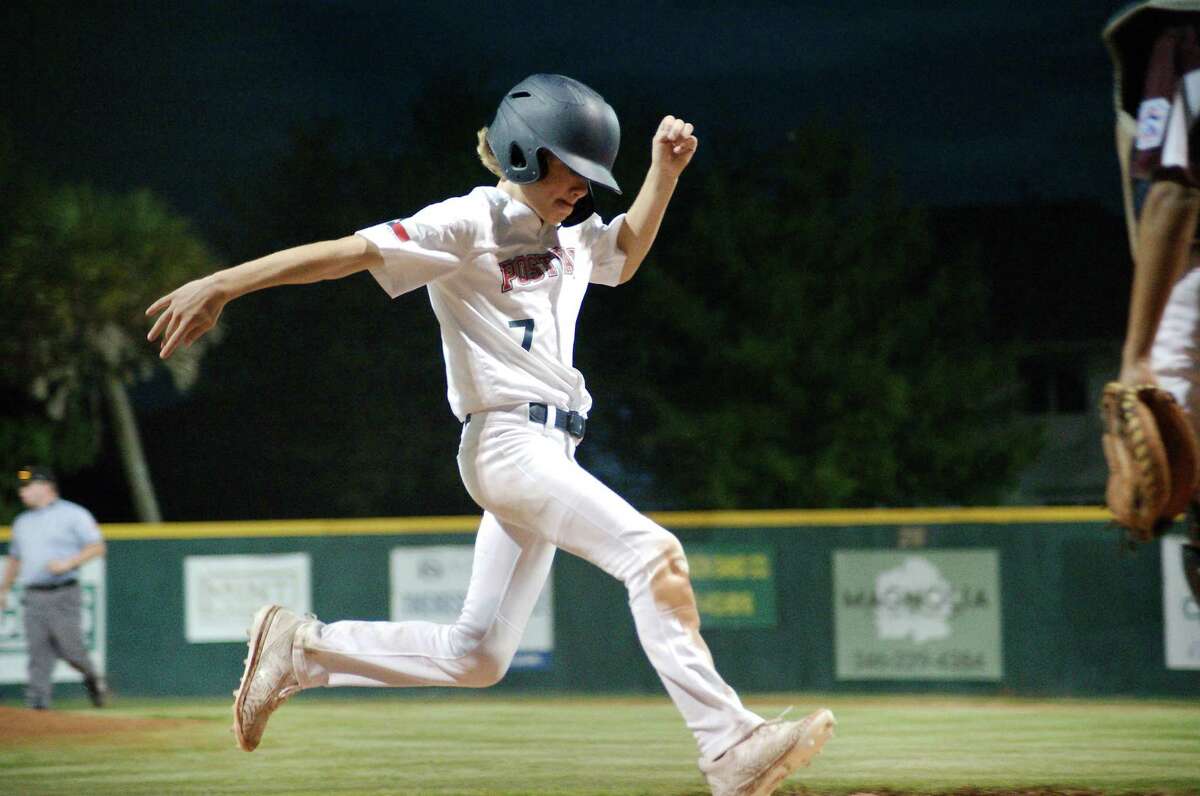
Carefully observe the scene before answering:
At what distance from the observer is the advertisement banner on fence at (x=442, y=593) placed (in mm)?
11977

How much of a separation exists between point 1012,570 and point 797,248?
27123mm

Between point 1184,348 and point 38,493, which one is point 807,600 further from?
point 1184,348

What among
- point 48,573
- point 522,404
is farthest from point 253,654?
point 48,573

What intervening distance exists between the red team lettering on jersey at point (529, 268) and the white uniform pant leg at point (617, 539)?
1.25 feet

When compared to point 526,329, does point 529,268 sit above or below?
above

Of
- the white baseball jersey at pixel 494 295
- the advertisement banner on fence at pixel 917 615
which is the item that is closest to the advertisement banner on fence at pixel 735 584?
the advertisement banner on fence at pixel 917 615

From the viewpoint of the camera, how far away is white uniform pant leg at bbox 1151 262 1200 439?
354 centimetres

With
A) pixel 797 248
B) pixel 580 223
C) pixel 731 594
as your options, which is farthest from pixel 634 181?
pixel 580 223

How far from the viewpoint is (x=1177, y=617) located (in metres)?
11.0

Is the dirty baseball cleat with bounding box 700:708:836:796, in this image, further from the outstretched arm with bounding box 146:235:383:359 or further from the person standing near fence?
the person standing near fence

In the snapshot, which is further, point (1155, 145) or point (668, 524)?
point (668, 524)

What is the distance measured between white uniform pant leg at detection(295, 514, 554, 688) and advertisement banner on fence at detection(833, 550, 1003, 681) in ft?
25.1

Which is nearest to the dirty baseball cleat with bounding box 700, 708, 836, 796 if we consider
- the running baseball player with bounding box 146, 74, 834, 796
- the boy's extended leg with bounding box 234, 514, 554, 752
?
the running baseball player with bounding box 146, 74, 834, 796

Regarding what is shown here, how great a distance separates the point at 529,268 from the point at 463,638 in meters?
1.15
